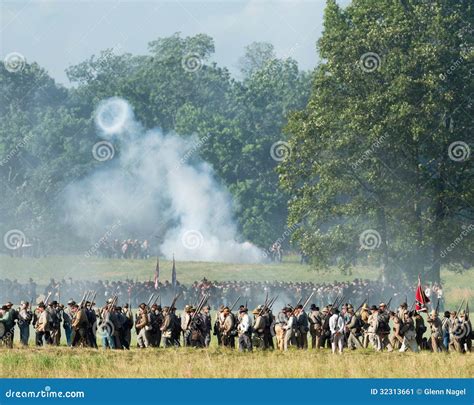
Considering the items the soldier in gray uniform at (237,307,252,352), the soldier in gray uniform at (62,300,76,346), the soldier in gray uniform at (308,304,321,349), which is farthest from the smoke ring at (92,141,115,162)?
the soldier in gray uniform at (237,307,252,352)

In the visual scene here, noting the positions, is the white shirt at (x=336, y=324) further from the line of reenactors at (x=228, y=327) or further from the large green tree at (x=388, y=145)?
the large green tree at (x=388, y=145)

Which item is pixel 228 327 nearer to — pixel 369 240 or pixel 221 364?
pixel 221 364

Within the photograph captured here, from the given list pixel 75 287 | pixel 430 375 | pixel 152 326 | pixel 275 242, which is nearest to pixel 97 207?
pixel 275 242

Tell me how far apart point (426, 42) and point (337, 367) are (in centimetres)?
3961

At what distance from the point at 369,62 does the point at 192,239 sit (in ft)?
144

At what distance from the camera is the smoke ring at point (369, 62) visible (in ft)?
254

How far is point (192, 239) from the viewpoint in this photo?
390 ft

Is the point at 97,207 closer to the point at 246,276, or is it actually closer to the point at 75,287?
the point at 246,276

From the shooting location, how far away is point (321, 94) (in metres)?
78.4

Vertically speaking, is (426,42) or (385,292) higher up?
(426,42)

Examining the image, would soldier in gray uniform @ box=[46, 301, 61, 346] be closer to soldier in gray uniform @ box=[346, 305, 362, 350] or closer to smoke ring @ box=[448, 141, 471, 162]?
soldier in gray uniform @ box=[346, 305, 362, 350]

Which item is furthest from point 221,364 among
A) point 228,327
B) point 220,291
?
point 220,291

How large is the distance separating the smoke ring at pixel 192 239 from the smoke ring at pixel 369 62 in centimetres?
4184

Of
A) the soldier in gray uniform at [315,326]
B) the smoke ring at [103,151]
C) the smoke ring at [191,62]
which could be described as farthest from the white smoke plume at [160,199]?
the soldier in gray uniform at [315,326]
